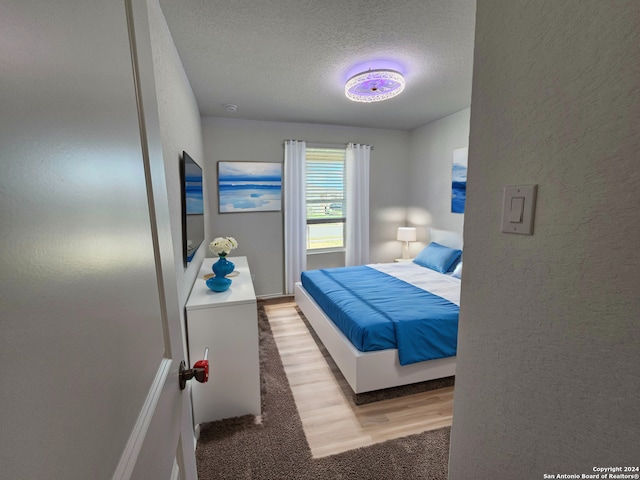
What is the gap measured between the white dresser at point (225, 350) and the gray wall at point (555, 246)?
1294 mm

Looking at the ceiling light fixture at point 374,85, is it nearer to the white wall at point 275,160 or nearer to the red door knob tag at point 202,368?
the white wall at point 275,160

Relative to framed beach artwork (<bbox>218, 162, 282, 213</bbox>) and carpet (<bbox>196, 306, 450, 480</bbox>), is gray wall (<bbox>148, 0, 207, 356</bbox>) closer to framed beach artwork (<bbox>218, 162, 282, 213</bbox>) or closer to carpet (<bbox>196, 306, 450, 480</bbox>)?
carpet (<bbox>196, 306, 450, 480</bbox>)

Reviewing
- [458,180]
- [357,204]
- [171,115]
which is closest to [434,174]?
[458,180]

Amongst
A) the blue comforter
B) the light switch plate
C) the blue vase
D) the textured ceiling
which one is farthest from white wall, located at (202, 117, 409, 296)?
the light switch plate

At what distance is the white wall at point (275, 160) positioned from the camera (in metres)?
3.76

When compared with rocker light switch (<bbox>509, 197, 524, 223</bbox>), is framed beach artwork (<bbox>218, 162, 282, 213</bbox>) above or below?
above

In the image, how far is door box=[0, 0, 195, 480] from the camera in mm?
273

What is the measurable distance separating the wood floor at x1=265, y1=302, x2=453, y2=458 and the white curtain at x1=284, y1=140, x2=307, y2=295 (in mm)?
1735

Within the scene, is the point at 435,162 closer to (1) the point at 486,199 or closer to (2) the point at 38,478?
(1) the point at 486,199

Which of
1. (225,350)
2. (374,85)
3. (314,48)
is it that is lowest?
(225,350)

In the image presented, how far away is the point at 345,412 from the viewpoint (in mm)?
1942

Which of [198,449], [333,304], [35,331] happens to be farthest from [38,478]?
[333,304]

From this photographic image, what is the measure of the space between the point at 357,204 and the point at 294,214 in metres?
0.97

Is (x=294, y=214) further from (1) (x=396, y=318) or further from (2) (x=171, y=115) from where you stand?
(2) (x=171, y=115)
